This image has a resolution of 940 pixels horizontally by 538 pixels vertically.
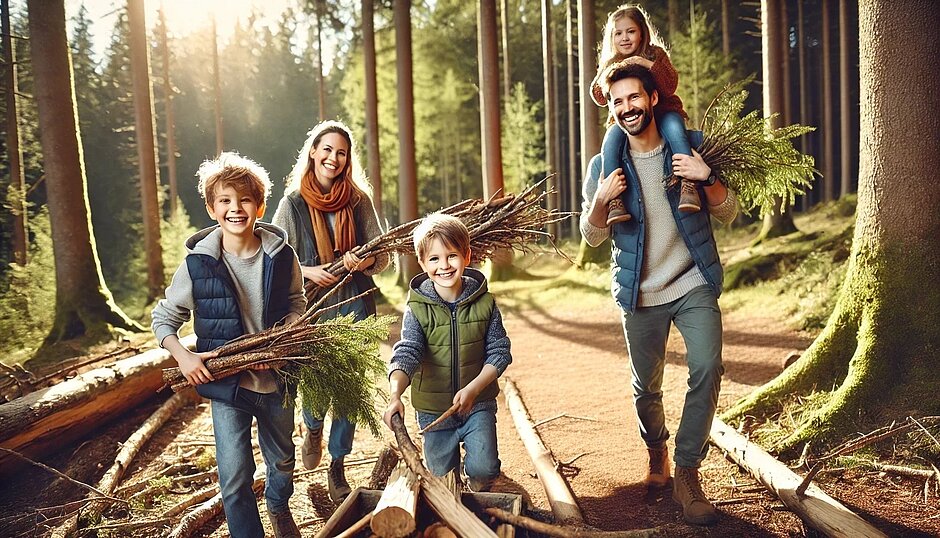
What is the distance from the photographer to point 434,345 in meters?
3.28

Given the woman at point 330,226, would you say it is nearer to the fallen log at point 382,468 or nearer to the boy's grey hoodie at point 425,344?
the fallen log at point 382,468

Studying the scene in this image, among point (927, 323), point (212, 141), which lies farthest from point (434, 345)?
point (212, 141)

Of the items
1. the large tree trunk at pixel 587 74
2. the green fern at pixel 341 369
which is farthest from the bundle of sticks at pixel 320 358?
the large tree trunk at pixel 587 74

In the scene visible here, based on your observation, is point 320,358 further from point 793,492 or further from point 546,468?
point 793,492

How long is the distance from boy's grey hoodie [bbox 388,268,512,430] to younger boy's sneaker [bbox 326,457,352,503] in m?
0.89

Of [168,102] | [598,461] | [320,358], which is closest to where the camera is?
[320,358]

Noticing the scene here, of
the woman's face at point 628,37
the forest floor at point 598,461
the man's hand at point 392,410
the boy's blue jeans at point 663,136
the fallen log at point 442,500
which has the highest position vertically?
the woman's face at point 628,37

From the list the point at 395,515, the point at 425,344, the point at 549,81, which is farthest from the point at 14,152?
the point at 395,515

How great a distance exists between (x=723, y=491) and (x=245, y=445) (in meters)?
2.61

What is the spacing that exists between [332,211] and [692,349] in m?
2.26

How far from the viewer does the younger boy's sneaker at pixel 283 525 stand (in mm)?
3230

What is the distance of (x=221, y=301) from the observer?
2.99 meters

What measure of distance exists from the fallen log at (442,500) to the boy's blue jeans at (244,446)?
676mm

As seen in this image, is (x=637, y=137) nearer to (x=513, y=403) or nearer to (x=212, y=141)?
(x=513, y=403)
